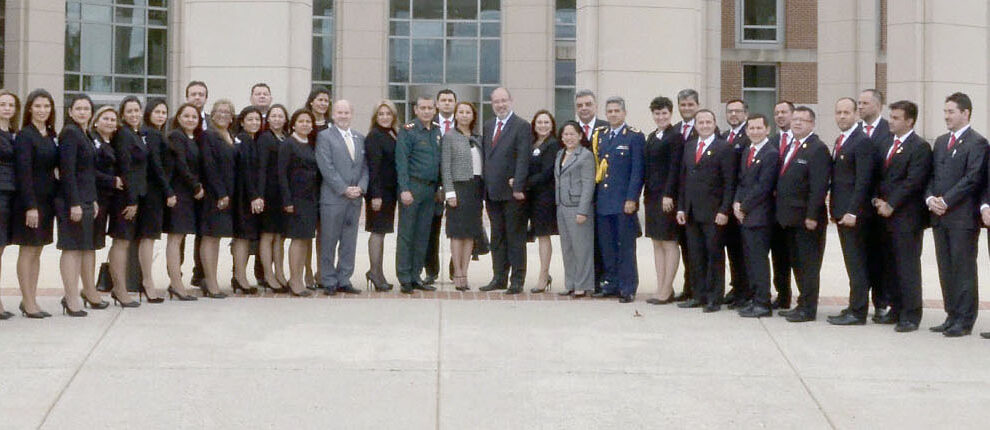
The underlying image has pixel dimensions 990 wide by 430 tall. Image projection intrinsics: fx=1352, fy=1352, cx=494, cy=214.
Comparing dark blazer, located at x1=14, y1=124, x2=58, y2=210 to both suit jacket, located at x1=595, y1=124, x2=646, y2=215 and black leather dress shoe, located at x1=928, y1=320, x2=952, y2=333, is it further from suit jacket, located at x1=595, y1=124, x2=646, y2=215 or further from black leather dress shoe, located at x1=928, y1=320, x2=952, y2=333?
black leather dress shoe, located at x1=928, y1=320, x2=952, y2=333

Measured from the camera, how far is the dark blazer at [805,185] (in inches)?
456

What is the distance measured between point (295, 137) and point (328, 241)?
3.43 feet

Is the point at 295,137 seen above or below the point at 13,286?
above

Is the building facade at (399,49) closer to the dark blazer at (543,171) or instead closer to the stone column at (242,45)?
the stone column at (242,45)

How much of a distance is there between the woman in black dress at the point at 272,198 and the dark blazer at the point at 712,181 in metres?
3.88

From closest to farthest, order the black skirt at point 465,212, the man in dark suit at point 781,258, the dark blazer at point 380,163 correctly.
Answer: the man in dark suit at point 781,258 < the dark blazer at point 380,163 < the black skirt at point 465,212

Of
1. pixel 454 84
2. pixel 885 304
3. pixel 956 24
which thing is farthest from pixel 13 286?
pixel 454 84

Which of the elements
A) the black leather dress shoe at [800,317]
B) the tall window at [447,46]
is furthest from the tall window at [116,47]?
the black leather dress shoe at [800,317]

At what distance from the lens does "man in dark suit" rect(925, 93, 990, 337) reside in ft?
35.3

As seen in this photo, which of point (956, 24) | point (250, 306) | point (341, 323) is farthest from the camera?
point (956, 24)

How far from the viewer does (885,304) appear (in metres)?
11.9

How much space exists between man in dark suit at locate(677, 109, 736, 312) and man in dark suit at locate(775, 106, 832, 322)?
1.82 feet

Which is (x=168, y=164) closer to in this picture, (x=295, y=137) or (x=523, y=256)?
(x=295, y=137)

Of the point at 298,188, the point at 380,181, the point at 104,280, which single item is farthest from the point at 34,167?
the point at 380,181
